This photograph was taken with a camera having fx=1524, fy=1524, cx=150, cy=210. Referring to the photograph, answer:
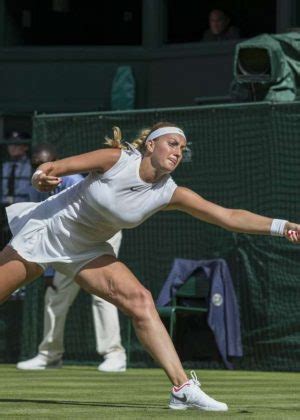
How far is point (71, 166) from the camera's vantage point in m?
9.47

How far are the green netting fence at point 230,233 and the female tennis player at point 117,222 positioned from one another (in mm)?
4852

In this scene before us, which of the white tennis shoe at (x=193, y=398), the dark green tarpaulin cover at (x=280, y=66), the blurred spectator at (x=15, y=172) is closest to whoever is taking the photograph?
the white tennis shoe at (x=193, y=398)

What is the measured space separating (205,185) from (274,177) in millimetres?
832

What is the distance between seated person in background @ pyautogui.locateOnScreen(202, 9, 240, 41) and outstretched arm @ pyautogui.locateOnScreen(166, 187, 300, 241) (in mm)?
11689

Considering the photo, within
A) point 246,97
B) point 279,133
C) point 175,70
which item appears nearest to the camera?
point 279,133

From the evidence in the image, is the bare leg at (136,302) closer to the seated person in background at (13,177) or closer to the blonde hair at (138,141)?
the blonde hair at (138,141)

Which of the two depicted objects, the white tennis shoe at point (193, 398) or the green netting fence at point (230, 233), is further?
the green netting fence at point (230, 233)

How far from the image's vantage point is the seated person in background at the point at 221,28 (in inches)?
832

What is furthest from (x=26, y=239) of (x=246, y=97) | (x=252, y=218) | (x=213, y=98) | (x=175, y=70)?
(x=175, y=70)

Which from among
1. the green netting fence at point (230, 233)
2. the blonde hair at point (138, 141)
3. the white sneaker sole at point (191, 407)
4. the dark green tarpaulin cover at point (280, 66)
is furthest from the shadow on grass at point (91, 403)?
the dark green tarpaulin cover at point (280, 66)

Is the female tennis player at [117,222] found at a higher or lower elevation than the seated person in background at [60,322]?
higher

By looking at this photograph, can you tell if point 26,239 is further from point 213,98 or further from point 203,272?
point 213,98

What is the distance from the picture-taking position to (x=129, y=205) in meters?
9.65

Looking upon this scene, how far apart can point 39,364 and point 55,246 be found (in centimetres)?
521
